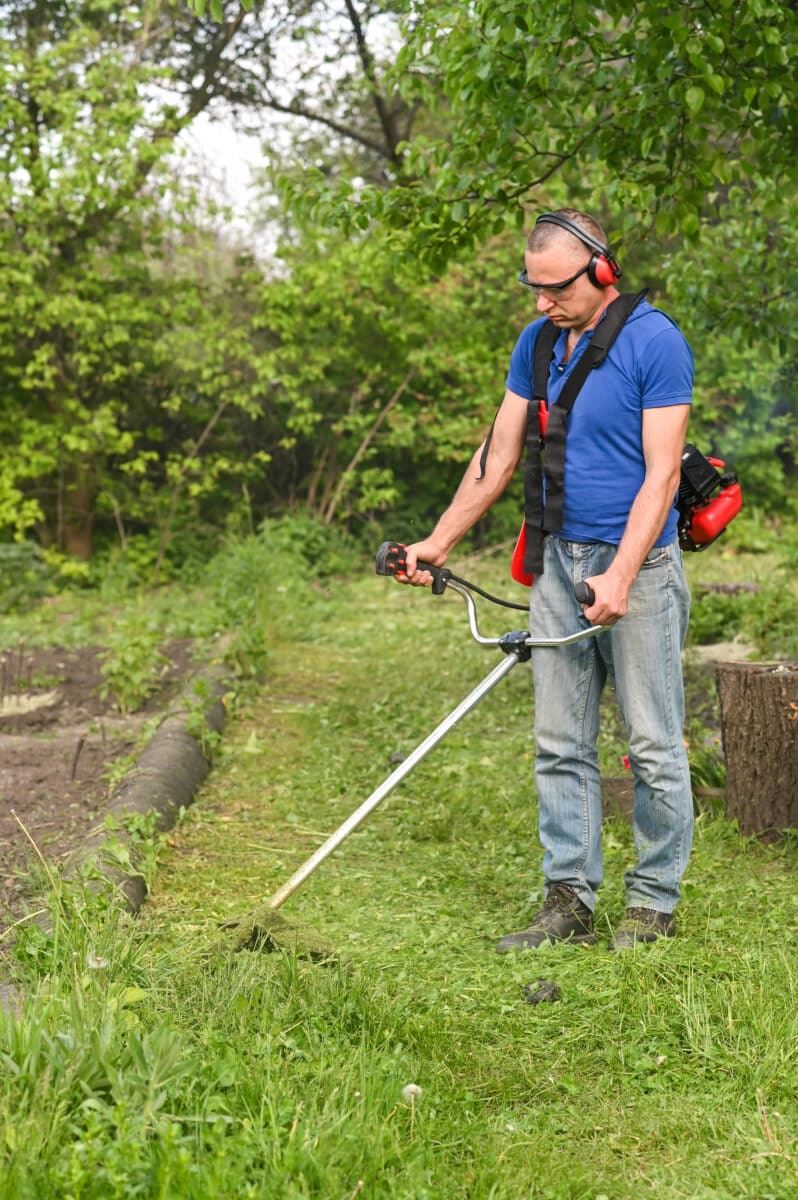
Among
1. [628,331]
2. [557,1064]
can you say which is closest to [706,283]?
[628,331]

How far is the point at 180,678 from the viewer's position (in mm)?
8023

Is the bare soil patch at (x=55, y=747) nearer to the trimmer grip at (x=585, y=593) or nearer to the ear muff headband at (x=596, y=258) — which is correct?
the trimmer grip at (x=585, y=593)

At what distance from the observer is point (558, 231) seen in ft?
12.1

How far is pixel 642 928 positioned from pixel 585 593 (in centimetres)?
103

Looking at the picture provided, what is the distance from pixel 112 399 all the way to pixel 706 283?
7694 millimetres

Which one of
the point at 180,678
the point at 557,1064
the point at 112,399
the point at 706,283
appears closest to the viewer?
the point at 557,1064

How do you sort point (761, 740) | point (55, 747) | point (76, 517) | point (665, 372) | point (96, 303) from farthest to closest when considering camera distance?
point (76, 517) → point (96, 303) → point (55, 747) → point (761, 740) → point (665, 372)

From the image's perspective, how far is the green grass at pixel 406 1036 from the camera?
95.4 inches

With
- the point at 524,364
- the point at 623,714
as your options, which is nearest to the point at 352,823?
the point at 623,714

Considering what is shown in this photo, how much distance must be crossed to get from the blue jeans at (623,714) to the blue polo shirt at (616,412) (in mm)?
91

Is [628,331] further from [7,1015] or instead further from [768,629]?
[768,629]

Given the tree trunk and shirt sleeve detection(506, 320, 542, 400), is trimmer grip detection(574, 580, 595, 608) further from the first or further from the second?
the tree trunk

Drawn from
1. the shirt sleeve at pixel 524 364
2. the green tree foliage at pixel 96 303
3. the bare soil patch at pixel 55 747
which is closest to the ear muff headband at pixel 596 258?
the shirt sleeve at pixel 524 364

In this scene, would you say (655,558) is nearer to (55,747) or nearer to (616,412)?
(616,412)
